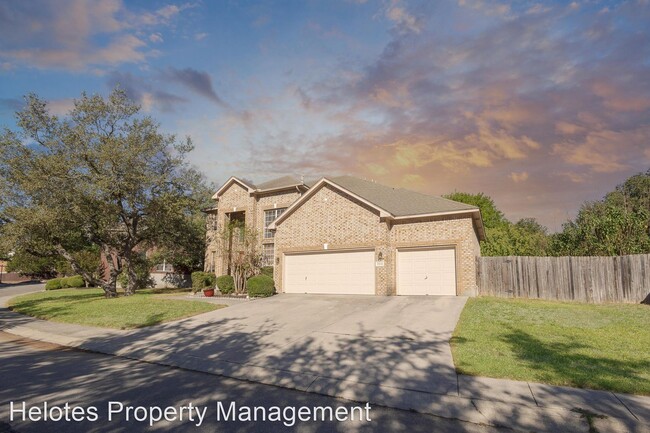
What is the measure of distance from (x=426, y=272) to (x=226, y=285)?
11.5m

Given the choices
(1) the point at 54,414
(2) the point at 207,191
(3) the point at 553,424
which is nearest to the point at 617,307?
(3) the point at 553,424

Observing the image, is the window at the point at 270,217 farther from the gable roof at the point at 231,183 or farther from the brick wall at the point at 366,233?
the brick wall at the point at 366,233

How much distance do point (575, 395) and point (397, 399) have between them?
2787 mm

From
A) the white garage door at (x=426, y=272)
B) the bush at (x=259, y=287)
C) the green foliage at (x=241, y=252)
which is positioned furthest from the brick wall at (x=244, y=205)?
the white garage door at (x=426, y=272)

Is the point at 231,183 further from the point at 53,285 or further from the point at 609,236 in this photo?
the point at 609,236

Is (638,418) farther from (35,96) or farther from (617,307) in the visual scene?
(35,96)

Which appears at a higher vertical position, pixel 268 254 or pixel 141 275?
pixel 268 254

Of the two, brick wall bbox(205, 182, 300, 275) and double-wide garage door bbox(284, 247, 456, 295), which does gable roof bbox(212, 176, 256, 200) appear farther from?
double-wide garage door bbox(284, 247, 456, 295)

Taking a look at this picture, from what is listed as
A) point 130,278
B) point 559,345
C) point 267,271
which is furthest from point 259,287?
point 559,345

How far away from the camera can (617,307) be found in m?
13.9

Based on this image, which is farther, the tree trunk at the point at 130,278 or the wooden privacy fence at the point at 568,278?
the tree trunk at the point at 130,278

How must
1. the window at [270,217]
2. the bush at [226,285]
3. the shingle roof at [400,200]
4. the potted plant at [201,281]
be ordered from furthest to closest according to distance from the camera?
the window at [270,217] → the potted plant at [201,281] → the bush at [226,285] → the shingle roof at [400,200]

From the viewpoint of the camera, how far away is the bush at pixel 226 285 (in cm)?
2166

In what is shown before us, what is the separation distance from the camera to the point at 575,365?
7.12m
